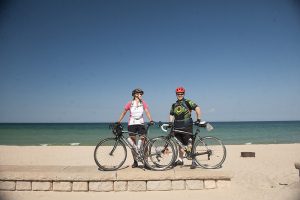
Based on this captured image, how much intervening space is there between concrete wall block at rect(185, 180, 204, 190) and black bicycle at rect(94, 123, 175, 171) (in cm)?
72

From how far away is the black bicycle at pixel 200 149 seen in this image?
6230 millimetres

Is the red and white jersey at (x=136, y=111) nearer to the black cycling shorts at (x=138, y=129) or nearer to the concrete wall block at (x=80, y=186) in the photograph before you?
the black cycling shorts at (x=138, y=129)

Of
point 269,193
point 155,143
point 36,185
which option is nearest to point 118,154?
point 155,143

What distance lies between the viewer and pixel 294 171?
830cm

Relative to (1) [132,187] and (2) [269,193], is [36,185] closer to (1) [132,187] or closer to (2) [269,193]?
(1) [132,187]

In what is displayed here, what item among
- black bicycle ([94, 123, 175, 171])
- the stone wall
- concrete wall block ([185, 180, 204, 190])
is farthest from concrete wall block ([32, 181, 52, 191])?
concrete wall block ([185, 180, 204, 190])

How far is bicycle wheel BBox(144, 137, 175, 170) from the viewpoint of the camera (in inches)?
244

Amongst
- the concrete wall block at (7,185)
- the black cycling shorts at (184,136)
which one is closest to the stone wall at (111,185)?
the concrete wall block at (7,185)

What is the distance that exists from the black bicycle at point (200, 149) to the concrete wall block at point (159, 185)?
708mm

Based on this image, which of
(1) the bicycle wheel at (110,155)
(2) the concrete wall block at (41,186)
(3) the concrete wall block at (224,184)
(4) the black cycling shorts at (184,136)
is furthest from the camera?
(4) the black cycling shorts at (184,136)

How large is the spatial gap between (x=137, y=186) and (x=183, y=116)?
1850 millimetres

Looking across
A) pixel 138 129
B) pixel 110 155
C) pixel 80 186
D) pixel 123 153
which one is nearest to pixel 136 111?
pixel 138 129

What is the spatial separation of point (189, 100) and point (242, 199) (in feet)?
7.77

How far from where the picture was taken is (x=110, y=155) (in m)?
6.25
